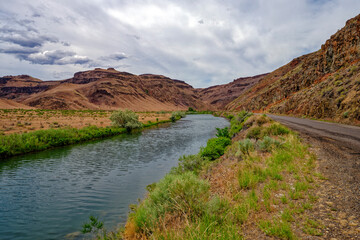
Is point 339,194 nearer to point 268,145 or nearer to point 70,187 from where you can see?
point 268,145

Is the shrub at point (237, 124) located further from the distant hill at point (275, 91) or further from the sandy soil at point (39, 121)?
the sandy soil at point (39, 121)

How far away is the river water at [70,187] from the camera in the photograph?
315 inches

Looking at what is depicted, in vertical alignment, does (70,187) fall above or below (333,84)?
below

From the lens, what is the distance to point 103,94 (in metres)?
128

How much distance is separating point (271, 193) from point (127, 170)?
11938 mm

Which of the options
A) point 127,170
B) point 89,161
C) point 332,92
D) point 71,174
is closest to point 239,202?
point 127,170

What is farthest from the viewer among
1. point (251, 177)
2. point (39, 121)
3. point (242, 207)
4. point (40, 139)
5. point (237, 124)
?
point (39, 121)

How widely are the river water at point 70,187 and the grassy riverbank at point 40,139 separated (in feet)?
3.53

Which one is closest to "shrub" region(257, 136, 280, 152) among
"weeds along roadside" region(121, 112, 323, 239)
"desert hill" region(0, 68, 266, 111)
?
"weeds along roadside" region(121, 112, 323, 239)

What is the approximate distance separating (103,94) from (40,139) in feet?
374

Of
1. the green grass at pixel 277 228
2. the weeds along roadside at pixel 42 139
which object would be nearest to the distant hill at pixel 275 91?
the green grass at pixel 277 228

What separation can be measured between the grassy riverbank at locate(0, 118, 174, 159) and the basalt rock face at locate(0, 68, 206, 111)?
87261 millimetres

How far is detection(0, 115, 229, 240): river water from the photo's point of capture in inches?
315

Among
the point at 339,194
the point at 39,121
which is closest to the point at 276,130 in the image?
the point at 339,194
